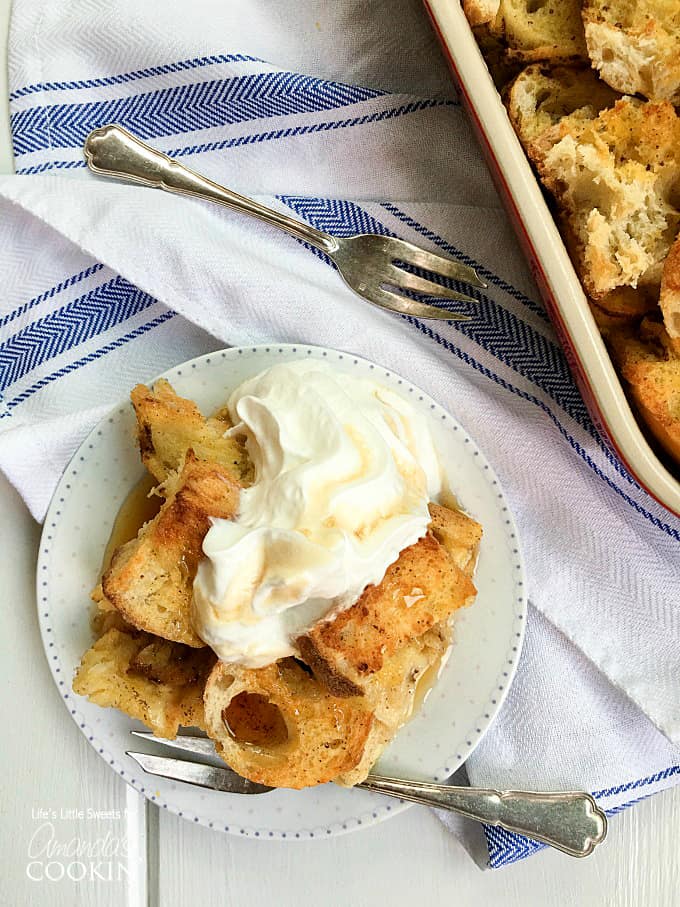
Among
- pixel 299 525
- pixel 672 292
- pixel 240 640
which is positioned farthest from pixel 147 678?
pixel 672 292

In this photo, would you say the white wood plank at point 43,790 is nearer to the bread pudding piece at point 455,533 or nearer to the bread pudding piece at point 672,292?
the bread pudding piece at point 455,533

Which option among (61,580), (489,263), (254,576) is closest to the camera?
(254,576)

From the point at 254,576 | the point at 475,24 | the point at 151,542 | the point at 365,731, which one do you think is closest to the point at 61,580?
the point at 151,542

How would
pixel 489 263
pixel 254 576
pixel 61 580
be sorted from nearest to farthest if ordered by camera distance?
pixel 254 576 → pixel 61 580 → pixel 489 263

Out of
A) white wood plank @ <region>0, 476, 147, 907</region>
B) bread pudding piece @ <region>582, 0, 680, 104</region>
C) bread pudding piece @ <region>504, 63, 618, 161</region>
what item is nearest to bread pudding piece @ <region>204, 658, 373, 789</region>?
white wood plank @ <region>0, 476, 147, 907</region>

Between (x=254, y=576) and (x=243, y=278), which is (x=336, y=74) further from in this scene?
(x=254, y=576)

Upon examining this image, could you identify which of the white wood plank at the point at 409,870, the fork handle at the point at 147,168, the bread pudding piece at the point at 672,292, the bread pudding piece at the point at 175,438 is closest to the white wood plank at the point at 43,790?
the white wood plank at the point at 409,870

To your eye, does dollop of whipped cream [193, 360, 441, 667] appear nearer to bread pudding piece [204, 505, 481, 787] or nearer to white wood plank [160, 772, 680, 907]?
bread pudding piece [204, 505, 481, 787]
